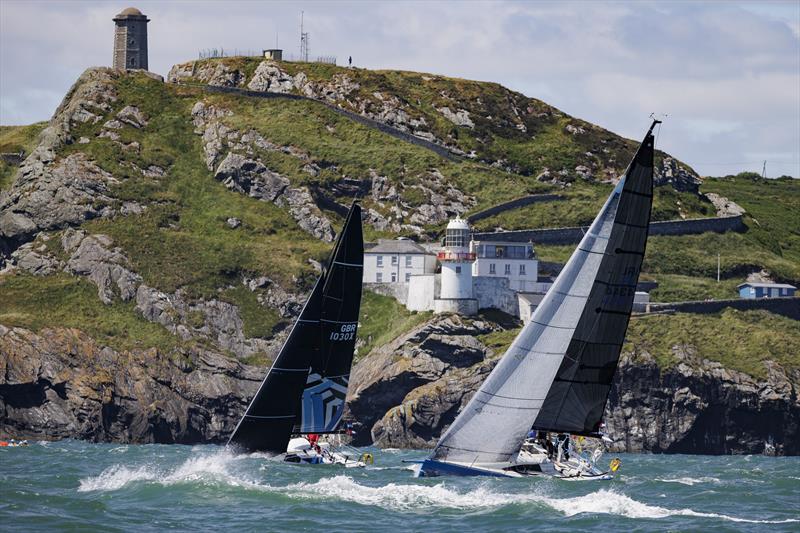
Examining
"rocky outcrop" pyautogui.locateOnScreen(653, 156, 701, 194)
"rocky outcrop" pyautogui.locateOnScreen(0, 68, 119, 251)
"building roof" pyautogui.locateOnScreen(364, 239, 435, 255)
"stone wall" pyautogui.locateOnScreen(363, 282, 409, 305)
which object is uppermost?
"rocky outcrop" pyautogui.locateOnScreen(653, 156, 701, 194)

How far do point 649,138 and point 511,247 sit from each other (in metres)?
73.6

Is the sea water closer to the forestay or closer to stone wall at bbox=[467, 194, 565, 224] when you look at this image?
→ the forestay

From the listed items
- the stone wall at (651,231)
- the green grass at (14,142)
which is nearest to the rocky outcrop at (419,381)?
the stone wall at (651,231)

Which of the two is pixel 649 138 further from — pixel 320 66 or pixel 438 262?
pixel 320 66

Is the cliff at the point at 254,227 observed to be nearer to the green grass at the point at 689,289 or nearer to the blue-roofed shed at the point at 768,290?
the green grass at the point at 689,289

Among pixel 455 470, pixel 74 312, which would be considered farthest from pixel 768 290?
pixel 455 470

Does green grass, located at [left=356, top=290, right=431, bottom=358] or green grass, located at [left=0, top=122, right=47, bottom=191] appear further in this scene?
green grass, located at [left=0, top=122, right=47, bottom=191]

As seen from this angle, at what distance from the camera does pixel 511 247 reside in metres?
126

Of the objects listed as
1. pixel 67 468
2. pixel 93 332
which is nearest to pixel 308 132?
pixel 93 332

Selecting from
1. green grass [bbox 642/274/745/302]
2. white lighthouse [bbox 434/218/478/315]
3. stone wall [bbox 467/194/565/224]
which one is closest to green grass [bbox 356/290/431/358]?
white lighthouse [bbox 434/218/478/315]

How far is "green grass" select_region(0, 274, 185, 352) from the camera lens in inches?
4486

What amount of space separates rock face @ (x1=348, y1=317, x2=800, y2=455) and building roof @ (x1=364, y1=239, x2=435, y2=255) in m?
20.0

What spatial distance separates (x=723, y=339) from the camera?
117 m

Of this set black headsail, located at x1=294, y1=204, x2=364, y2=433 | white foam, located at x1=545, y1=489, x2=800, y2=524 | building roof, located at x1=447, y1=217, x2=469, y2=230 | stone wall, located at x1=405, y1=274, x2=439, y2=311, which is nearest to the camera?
white foam, located at x1=545, y1=489, x2=800, y2=524
